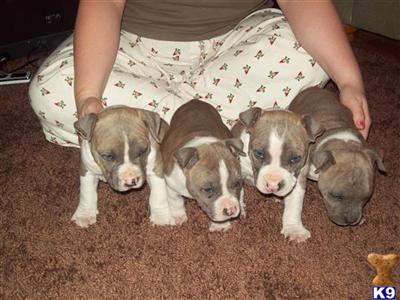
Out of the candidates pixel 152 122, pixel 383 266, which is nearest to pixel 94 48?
pixel 152 122

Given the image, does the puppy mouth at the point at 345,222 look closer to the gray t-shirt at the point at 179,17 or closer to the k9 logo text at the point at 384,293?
the k9 logo text at the point at 384,293

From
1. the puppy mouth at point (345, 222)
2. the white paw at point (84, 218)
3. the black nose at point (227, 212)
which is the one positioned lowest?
the white paw at point (84, 218)

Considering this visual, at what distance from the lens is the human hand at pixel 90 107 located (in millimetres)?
2691

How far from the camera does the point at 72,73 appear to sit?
3.03m

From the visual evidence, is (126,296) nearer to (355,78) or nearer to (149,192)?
(149,192)

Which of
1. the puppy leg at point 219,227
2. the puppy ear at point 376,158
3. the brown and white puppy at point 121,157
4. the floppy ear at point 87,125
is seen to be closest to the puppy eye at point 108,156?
the brown and white puppy at point 121,157

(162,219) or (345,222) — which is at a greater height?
(345,222)

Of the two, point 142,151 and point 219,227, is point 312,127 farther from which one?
point 142,151

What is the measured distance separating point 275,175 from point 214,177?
0.30 m

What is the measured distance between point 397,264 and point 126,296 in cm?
130

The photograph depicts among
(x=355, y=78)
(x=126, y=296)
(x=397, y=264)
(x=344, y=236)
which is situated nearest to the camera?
(x=126, y=296)

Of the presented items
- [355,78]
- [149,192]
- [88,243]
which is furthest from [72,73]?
[355,78]

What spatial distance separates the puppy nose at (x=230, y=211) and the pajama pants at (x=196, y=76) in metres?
0.92

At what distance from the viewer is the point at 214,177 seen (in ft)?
8.07
